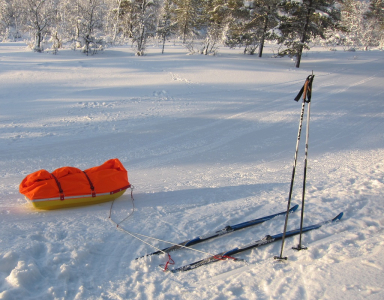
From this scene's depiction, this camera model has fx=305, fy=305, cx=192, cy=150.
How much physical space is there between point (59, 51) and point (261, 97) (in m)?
13.5

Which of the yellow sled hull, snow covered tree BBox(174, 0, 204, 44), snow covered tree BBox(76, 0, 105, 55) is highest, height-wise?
snow covered tree BBox(174, 0, 204, 44)

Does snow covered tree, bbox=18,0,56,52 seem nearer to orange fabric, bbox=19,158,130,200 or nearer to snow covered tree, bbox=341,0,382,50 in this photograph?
orange fabric, bbox=19,158,130,200

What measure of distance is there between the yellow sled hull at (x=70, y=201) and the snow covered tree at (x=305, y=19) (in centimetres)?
1960

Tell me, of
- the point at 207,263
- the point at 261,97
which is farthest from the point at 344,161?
the point at 261,97

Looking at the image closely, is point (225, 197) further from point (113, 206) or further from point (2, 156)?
point (2, 156)

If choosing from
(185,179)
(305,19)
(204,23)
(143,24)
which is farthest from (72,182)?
(204,23)

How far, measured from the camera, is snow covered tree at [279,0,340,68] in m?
20.0

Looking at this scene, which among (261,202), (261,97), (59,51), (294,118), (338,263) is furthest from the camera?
(59,51)

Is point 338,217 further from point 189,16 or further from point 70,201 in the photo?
point 189,16

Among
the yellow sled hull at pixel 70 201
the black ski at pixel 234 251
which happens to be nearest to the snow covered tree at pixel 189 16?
the yellow sled hull at pixel 70 201

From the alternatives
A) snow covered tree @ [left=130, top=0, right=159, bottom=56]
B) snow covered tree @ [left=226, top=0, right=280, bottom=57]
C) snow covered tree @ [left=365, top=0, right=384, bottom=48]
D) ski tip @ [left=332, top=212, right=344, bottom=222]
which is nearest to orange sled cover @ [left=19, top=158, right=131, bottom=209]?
ski tip @ [left=332, top=212, right=344, bottom=222]

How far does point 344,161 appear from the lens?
7508mm

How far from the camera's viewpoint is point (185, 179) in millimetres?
6227

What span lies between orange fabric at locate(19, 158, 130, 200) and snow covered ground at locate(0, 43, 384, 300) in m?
0.30
